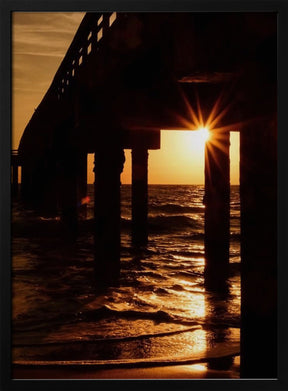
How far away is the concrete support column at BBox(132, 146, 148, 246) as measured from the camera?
13763 mm

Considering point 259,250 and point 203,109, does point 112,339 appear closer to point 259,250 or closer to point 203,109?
point 259,250

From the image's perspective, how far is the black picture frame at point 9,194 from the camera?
11.8 feet

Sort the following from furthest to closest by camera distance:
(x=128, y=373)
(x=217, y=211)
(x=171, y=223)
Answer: (x=171, y=223) → (x=217, y=211) → (x=128, y=373)

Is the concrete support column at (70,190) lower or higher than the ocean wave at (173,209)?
higher

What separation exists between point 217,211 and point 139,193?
18.3 feet

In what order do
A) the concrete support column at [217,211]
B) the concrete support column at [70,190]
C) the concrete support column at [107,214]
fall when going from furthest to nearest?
the concrete support column at [70,190]
the concrete support column at [217,211]
the concrete support column at [107,214]

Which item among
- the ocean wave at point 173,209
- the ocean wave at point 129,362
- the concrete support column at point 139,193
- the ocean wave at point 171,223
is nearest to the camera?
the ocean wave at point 129,362

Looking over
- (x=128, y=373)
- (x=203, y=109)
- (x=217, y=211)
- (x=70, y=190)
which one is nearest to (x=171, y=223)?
(x=70, y=190)

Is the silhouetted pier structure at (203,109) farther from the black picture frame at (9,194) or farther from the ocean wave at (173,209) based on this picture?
the ocean wave at (173,209)

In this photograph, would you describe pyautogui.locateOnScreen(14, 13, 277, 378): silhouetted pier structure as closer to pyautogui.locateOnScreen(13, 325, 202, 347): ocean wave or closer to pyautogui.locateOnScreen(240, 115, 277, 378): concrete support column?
pyautogui.locateOnScreen(240, 115, 277, 378): concrete support column

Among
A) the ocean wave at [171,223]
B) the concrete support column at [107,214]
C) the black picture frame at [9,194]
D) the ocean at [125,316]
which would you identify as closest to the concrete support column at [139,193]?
the ocean at [125,316]

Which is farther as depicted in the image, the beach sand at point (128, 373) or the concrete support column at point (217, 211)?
the concrete support column at point (217, 211)

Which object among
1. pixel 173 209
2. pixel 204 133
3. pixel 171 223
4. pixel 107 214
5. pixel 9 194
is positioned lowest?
pixel 171 223

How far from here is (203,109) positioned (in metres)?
8.03
